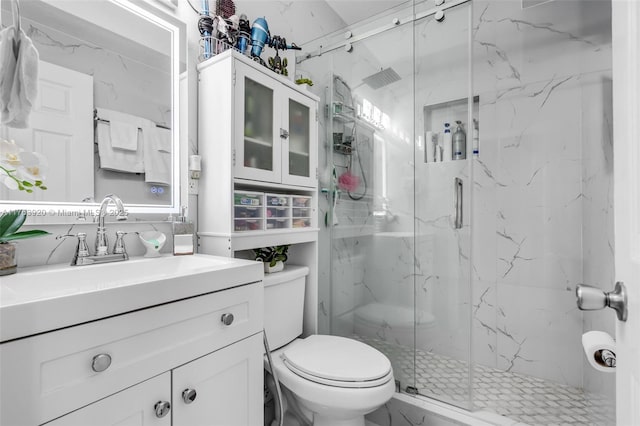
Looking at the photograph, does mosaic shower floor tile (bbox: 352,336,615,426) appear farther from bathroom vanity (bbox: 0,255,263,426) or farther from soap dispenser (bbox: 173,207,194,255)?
soap dispenser (bbox: 173,207,194,255)

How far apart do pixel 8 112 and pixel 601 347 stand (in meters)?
1.50

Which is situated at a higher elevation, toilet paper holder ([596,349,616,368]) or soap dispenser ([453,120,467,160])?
soap dispenser ([453,120,467,160])

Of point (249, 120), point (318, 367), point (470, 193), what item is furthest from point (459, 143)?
point (318, 367)

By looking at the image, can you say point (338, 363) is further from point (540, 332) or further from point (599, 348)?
point (540, 332)

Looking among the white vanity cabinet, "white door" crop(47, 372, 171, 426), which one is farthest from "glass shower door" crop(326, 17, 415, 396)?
"white door" crop(47, 372, 171, 426)

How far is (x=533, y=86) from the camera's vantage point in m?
1.97

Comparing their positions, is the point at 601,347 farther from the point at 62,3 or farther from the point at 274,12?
the point at 274,12

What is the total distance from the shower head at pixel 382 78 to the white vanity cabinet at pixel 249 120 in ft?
1.94

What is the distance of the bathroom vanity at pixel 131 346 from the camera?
0.56m

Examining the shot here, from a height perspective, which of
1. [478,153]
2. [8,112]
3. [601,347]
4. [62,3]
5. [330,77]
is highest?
[330,77]

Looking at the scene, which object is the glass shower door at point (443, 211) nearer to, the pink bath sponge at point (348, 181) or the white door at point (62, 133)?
the pink bath sponge at point (348, 181)

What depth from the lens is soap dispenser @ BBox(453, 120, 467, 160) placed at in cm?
191

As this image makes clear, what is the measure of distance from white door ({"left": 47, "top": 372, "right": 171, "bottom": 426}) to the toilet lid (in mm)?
580

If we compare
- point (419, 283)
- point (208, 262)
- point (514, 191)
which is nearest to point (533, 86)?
point (514, 191)
